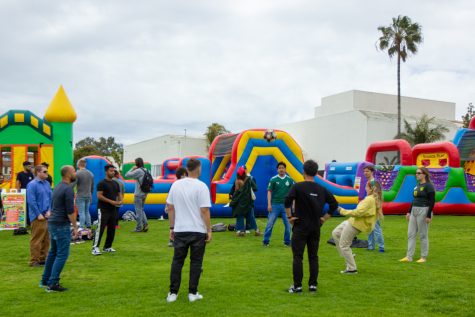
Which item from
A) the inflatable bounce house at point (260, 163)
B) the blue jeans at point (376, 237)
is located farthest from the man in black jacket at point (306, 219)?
the inflatable bounce house at point (260, 163)

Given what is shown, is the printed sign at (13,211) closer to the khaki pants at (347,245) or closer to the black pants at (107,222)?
the black pants at (107,222)

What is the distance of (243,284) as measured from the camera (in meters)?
5.71

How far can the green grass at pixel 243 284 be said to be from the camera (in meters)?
4.69

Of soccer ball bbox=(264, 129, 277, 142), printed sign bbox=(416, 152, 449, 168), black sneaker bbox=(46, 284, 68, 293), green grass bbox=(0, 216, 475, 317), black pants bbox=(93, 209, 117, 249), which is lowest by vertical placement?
green grass bbox=(0, 216, 475, 317)

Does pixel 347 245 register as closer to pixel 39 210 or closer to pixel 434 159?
pixel 39 210

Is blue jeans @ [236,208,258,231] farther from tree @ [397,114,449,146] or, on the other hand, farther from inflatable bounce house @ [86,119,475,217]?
tree @ [397,114,449,146]

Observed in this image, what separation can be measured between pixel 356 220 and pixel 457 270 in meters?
1.59

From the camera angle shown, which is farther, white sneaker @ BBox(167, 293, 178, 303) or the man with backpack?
the man with backpack

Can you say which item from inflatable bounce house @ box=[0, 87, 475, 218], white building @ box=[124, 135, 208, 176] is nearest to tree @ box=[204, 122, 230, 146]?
white building @ box=[124, 135, 208, 176]

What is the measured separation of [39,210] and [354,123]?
3208cm

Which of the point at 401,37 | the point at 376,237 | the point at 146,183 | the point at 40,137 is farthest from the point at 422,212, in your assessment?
the point at 401,37

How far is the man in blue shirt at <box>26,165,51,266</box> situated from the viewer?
6520 mm

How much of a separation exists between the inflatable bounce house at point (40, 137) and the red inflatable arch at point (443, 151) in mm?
12683

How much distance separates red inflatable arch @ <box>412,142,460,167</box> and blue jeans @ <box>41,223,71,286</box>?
15.0 meters
